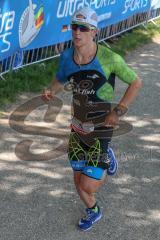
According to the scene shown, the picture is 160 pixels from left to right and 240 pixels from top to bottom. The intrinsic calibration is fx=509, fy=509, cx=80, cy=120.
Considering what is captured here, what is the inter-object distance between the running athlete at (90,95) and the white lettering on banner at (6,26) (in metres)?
3.21

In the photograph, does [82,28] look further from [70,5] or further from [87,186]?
[70,5]

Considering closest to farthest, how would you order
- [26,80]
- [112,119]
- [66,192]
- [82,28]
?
[82,28], [112,119], [66,192], [26,80]

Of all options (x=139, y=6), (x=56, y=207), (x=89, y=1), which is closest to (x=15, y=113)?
(x=56, y=207)

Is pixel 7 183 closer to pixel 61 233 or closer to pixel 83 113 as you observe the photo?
pixel 61 233

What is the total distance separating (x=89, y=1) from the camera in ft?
31.8

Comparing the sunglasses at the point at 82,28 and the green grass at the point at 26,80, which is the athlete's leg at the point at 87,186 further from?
the green grass at the point at 26,80

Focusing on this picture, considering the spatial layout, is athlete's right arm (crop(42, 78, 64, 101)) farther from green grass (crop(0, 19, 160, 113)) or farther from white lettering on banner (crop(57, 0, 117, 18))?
white lettering on banner (crop(57, 0, 117, 18))

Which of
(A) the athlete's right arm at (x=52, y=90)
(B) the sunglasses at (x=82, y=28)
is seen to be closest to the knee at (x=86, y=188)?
(A) the athlete's right arm at (x=52, y=90)

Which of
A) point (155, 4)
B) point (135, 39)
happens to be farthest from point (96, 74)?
point (155, 4)

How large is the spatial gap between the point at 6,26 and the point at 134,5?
17.4ft

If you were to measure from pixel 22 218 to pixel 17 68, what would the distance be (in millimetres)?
4164

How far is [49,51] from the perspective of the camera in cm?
917

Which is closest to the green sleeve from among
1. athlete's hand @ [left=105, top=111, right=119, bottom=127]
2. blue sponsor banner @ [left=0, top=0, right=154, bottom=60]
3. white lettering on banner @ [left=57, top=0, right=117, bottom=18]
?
athlete's hand @ [left=105, top=111, right=119, bottom=127]

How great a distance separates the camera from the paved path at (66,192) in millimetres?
4496
